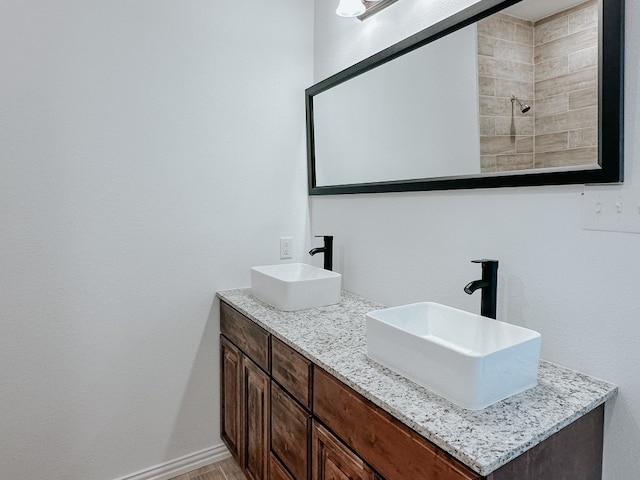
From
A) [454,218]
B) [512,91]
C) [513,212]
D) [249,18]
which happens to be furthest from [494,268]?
[249,18]

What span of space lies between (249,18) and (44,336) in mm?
1766

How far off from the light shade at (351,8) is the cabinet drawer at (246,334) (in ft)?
4.70

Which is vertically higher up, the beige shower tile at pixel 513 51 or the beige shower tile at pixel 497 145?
the beige shower tile at pixel 513 51

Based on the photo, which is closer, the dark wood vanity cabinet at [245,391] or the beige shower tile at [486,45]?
the beige shower tile at [486,45]

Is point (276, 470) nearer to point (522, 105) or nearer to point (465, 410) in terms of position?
point (465, 410)

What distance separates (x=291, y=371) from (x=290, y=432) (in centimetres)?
21

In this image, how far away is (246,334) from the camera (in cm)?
174

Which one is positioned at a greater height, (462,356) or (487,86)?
(487,86)

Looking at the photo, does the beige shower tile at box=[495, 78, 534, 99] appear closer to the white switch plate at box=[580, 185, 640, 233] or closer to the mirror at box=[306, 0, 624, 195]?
the mirror at box=[306, 0, 624, 195]

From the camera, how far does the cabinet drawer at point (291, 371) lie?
1280mm

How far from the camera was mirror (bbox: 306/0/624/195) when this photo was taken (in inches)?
41.0

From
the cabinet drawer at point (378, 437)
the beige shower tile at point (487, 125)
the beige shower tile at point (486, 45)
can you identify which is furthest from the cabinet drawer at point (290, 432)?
the beige shower tile at point (486, 45)

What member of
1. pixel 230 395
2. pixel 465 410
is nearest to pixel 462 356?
pixel 465 410

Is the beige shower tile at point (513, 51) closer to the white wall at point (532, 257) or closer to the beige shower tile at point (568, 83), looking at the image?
the beige shower tile at point (568, 83)
